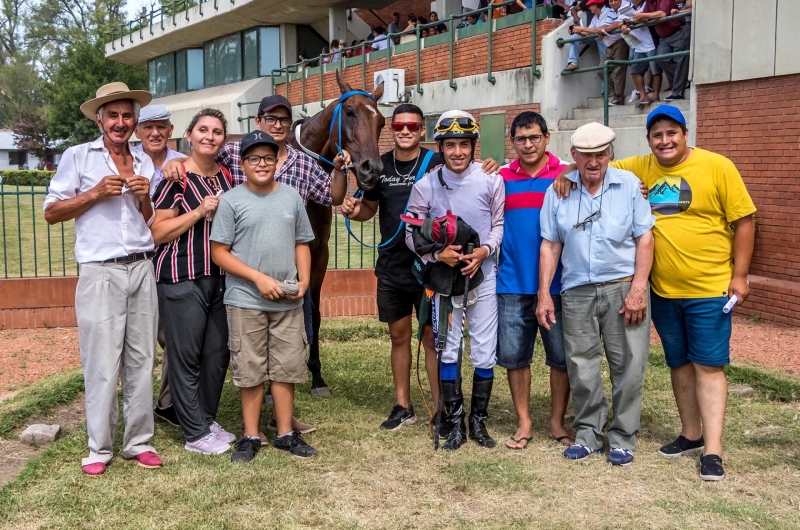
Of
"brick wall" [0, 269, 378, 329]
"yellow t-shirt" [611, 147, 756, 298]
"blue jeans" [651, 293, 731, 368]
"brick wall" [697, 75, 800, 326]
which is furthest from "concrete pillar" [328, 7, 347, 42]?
"blue jeans" [651, 293, 731, 368]

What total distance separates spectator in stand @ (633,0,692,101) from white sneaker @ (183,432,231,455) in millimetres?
8784

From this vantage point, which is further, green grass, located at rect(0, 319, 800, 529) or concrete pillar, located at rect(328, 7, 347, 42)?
concrete pillar, located at rect(328, 7, 347, 42)

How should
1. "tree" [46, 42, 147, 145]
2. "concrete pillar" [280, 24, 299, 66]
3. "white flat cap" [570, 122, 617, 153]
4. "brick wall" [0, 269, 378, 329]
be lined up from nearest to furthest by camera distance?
1. "white flat cap" [570, 122, 617, 153]
2. "brick wall" [0, 269, 378, 329]
3. "concrete pillar" [280, 24, 299, 66]
4. "tree" [46, 42, 147, 145]

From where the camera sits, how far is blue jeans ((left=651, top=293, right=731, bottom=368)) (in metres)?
4.46

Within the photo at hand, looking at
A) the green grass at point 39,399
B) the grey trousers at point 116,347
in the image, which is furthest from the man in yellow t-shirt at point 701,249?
the green grass at point 39,399

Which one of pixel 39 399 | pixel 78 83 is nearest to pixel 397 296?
pixel 39 399

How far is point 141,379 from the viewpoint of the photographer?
4.61 metres

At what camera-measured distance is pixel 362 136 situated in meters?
5.40

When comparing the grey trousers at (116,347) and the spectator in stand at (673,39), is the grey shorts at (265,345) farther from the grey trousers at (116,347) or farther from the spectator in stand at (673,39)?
the spectator in stand at (673,39)

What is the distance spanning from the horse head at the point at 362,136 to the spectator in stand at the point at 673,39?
269 inches

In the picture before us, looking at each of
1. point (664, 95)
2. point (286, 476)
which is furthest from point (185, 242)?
point (664, 95)

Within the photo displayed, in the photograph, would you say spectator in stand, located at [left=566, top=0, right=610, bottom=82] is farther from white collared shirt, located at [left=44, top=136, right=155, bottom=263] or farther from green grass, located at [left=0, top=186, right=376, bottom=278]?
white collared shirt, located at [left=44, top=136, right=155, bottom=263]

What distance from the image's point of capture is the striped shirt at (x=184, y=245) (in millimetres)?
4680

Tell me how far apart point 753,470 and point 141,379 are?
3.64m
